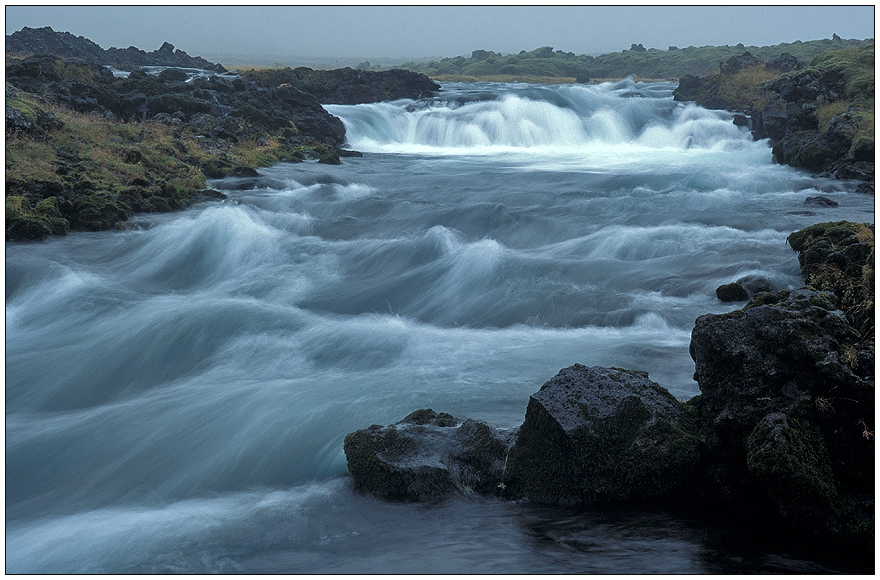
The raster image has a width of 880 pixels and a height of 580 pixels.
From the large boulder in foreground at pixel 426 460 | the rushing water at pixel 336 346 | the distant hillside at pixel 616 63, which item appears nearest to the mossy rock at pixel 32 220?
the rushing water at pixel 336 346

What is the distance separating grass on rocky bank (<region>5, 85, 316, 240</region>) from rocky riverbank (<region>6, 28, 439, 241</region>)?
3cm

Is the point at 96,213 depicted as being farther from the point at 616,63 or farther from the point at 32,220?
the point at 616,63

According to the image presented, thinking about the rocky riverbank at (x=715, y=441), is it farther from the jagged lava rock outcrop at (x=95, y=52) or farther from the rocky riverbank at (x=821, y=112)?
the jagged lava rock outcrop at (x=95, y=52)

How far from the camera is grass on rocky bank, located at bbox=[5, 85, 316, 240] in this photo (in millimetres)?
14109

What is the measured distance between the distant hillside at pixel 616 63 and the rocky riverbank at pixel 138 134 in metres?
24.2

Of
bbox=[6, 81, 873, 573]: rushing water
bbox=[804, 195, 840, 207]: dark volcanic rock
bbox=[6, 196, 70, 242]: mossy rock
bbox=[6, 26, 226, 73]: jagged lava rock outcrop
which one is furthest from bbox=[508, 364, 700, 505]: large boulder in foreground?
bbox=[6, 26, 226, 73]: jagged lava rock outcrop

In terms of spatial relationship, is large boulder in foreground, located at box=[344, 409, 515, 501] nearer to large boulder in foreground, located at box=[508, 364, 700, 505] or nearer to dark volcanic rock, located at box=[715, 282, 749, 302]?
large boulder in foreground, located at box=[508, 364, 700, 505]

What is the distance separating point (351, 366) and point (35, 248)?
810cm

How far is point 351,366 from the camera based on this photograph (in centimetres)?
843

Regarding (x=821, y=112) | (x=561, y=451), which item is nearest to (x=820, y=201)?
(x=821, y=112)

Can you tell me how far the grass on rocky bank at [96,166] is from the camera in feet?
46.3

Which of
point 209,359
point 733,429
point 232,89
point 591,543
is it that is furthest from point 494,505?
point 232,89

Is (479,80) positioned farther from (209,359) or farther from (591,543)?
(591,543)

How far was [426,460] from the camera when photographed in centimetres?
540
